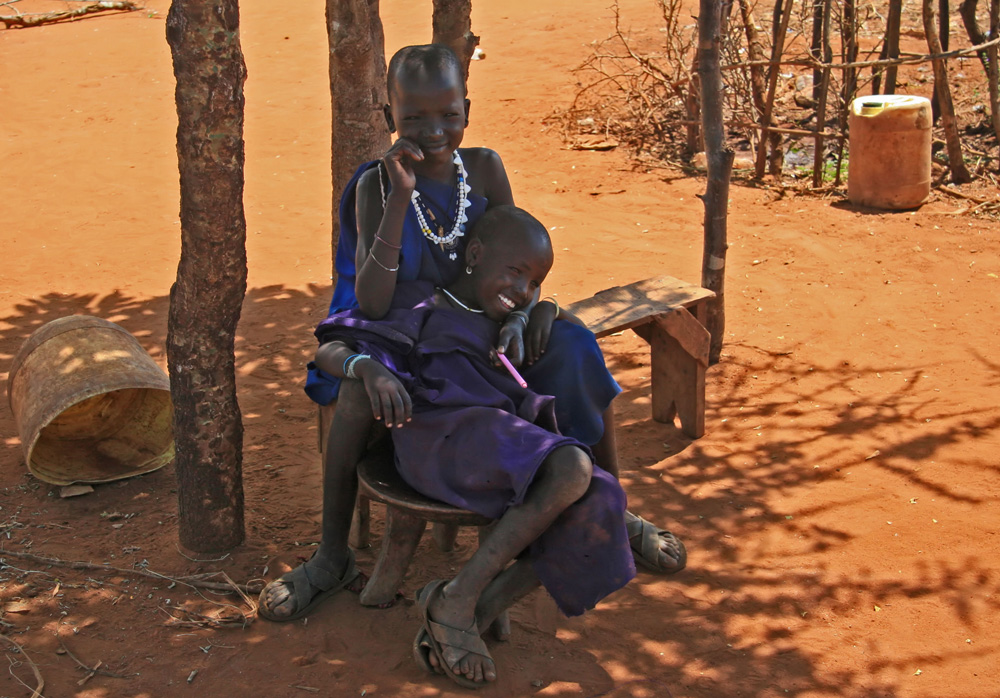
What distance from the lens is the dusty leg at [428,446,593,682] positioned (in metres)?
2.52

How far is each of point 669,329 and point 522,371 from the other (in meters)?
1.26

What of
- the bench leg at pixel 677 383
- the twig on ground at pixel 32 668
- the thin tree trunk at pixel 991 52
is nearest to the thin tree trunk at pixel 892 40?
the thin tree trunk at pixel 991 52

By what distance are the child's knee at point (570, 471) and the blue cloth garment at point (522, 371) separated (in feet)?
1.25

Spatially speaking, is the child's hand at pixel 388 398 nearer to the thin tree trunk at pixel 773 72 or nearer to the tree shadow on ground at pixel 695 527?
the tree shadow on ground at pixel 695 527

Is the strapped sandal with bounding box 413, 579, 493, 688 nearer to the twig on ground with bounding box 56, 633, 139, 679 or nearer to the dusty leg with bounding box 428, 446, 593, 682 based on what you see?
the dusty leg with bounding box 428, 446, 593, 682

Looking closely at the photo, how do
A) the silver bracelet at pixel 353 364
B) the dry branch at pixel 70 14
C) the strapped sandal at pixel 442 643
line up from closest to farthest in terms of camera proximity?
the strapped sandal at pixel 442 643
the silver bracelet at pixel 353 364
the dry branch at pixel 70 14

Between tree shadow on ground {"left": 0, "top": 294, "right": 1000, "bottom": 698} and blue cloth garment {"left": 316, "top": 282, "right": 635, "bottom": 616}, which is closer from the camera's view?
blue cloth garment {"left": 316, "top": 282, "right": 635, "bottom": 616}

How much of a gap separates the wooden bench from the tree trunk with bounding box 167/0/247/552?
149 centimetres

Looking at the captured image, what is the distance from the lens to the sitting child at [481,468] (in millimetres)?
2553

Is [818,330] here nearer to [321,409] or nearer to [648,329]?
[648,329]

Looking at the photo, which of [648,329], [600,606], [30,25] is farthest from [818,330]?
[30,25]

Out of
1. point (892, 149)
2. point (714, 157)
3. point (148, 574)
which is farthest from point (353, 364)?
point (892, 149)

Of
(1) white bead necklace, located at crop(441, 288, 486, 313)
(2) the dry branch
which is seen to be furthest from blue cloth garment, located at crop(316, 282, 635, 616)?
(2) the dry branch

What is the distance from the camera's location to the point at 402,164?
2766 mm
